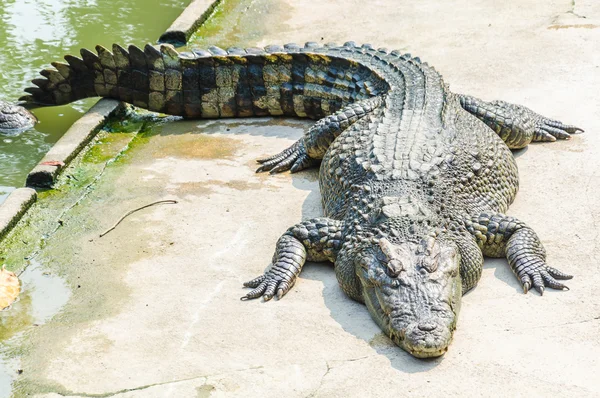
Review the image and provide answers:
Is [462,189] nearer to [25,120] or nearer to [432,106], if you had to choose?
[432,106]

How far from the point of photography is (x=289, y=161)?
6.59 m

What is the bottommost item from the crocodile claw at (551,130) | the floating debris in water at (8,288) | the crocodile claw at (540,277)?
the floating debris in water at (8,288)

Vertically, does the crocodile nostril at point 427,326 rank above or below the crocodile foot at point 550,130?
below

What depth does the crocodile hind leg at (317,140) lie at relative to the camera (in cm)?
641

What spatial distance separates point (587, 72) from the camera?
7793mm

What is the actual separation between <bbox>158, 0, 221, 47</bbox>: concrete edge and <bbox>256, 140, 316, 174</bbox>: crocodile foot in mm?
3035

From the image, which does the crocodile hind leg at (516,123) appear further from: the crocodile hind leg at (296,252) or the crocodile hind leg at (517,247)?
the crocodile hind leg at (296,252)

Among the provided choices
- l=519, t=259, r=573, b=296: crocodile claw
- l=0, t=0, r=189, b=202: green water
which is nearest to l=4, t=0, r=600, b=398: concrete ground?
l=519, t=259, r=573, b=296: crocodile claw

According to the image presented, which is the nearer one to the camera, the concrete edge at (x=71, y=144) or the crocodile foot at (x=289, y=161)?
the concrete edge at (x=71, y=144)

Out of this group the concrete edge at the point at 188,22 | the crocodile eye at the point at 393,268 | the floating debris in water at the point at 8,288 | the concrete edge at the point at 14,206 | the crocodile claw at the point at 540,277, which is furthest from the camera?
the concrete edge at the point at 188,22

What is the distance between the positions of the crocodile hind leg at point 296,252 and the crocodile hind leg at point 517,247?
0.84 meters

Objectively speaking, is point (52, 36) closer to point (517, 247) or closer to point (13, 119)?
point (13, 119)

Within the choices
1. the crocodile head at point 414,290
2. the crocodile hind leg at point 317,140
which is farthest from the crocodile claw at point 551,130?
the crocodile head at point 414,290

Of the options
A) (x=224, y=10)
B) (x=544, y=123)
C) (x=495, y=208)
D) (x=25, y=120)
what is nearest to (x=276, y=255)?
(x=495, y=208)
